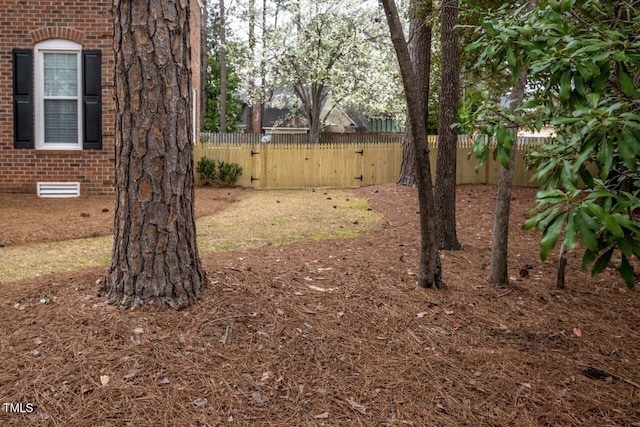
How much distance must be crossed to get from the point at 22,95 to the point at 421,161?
8634 millimetres

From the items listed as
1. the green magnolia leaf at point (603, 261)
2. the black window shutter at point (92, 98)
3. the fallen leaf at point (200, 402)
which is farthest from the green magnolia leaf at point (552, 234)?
the black window shutter at point (92, 98)

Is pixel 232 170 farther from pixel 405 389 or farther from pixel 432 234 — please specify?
pixel 405 389

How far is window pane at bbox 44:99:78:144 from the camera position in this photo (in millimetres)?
10781

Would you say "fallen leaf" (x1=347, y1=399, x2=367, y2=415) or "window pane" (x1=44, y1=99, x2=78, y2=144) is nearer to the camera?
"fallen leaf" (x1=347, y1=399, x2=367, y2=415)

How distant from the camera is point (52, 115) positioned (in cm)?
1082

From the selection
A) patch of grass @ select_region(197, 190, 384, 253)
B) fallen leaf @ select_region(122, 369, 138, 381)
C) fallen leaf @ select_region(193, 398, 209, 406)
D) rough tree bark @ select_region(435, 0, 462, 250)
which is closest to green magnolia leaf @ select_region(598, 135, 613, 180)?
fallen leaf @ select_region(193, 398, 209, 406)

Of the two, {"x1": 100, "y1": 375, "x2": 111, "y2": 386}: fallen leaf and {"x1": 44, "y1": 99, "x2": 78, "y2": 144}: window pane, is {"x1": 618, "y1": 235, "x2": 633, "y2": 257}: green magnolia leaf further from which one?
{"x1": 44, "y1": 99, "x2": 78, "y2": 144}: window pane

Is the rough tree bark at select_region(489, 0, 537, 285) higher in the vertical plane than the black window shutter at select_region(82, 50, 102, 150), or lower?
lower

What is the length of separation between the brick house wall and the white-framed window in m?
0.14

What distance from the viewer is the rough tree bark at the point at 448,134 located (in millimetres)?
6309

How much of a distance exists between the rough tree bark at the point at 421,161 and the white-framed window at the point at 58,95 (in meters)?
7.97

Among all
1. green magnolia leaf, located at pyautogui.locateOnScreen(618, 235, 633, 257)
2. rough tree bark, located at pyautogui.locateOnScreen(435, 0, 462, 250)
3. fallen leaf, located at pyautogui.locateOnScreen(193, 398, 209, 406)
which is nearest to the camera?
green magnolia leaf, located at pyautogui.locateOnScreen(618, 235, 633, 257)

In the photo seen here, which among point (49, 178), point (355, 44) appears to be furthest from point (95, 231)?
point (355, 44)

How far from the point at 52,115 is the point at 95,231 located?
366 cm
